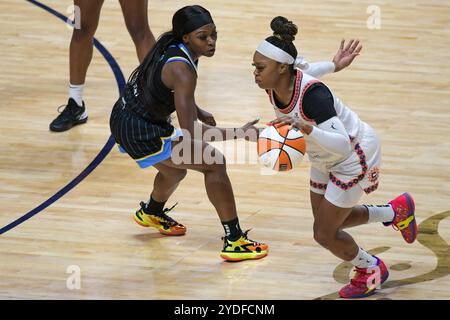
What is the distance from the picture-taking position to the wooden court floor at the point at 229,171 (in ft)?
20.4

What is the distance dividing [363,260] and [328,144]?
34.6 inches

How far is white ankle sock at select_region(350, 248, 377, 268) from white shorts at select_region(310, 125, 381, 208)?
0.31 m

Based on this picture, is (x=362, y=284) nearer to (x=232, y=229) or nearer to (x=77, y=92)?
(x=232, y=229)

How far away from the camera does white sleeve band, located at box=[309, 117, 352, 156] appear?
17.6 feet

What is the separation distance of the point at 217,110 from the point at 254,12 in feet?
9.36

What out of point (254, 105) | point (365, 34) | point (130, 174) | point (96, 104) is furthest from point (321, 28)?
point (130, 174)

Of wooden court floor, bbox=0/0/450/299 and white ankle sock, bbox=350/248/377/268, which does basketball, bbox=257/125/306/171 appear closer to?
white ankle sock, bbox=350/248/377/268

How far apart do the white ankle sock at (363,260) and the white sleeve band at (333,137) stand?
697 mm

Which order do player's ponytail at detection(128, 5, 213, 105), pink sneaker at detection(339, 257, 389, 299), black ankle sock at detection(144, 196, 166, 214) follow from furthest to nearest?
1. black ankle sock at detection(144, 196, 166, 214)
2. player's ponytail at detection(128, 5, 213, 105)
3. pink sneaker at detection(339, 257, 389, 299)

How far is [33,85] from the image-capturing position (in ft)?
31.7

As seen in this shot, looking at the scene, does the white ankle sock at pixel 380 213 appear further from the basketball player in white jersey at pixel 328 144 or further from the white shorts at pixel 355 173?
the white shorts at pixel 355 173

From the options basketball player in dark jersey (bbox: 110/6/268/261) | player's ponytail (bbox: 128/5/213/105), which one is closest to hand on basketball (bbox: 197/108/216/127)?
basketball player in dark jersey (bbox: 110/6/268/261)

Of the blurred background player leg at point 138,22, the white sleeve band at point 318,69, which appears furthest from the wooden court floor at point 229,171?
the white sleeve band at point 318,69

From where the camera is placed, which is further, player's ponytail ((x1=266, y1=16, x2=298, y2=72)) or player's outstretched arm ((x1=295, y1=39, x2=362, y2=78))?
player's outstretched arm ((x1=295, y1=39, x2=362, y2=78))
